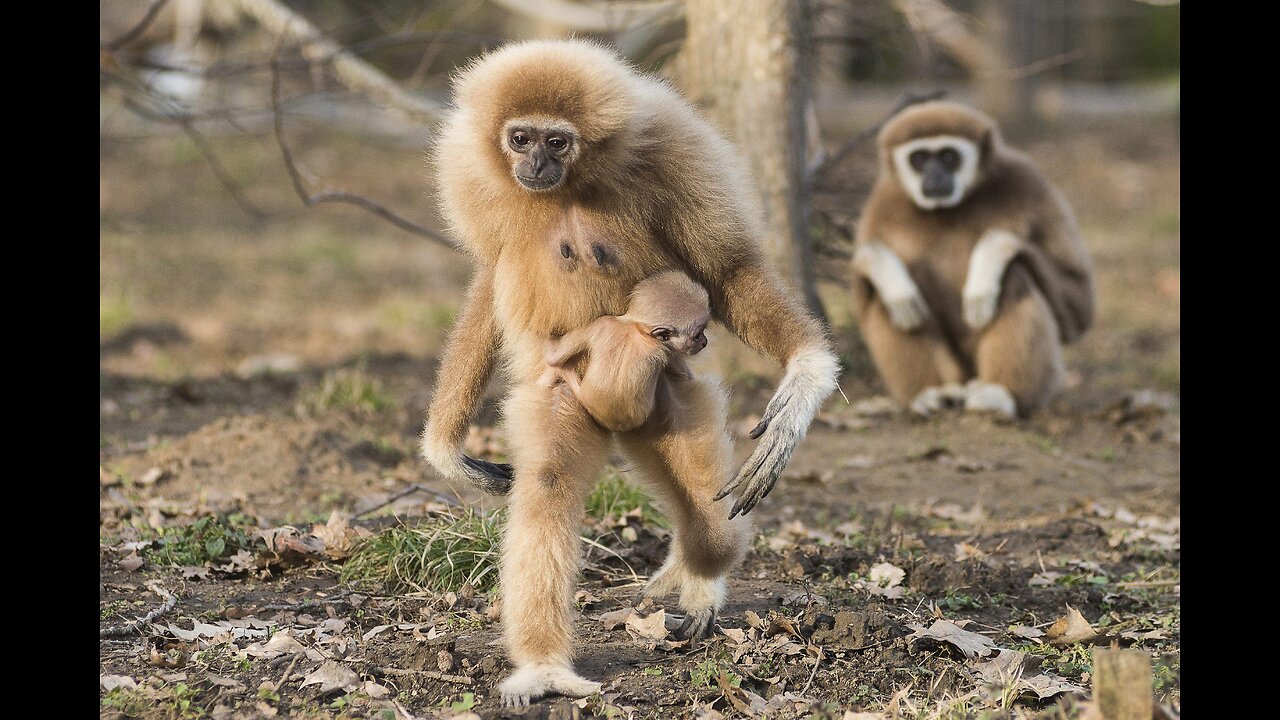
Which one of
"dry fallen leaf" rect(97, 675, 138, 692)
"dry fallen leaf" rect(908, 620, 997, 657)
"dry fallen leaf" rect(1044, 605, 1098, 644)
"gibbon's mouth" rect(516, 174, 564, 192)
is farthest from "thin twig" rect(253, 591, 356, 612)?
"dry fallen leaf" rect(1044, 605, 1098, 644)

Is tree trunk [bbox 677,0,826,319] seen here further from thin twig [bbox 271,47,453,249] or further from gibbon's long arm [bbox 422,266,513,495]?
gibbon's long arm [bbox 422,266,513,495]

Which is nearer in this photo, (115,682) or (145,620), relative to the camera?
(115,682)

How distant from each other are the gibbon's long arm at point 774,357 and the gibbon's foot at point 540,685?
0.82 metres

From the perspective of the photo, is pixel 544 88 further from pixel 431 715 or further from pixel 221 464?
pixel 221 464

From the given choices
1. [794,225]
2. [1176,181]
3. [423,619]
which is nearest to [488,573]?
→ [423,619]

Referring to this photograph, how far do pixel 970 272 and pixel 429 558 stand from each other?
5.56 m

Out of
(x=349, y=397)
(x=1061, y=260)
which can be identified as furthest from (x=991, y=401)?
(x=349, y=397)

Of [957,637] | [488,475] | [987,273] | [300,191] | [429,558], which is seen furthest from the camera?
[987,273]

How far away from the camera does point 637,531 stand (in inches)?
237

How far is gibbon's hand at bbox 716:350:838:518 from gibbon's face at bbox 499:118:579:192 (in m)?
1.14

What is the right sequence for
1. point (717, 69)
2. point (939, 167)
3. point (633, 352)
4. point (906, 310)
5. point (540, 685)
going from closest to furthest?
point (540, 685) → point (633, 352) → point (717, 69) → point (939, 167) → point (906, 310)

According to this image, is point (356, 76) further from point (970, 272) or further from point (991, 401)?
point (991, 401)

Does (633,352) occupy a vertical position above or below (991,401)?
above

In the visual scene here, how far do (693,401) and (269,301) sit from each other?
948 centimetres
